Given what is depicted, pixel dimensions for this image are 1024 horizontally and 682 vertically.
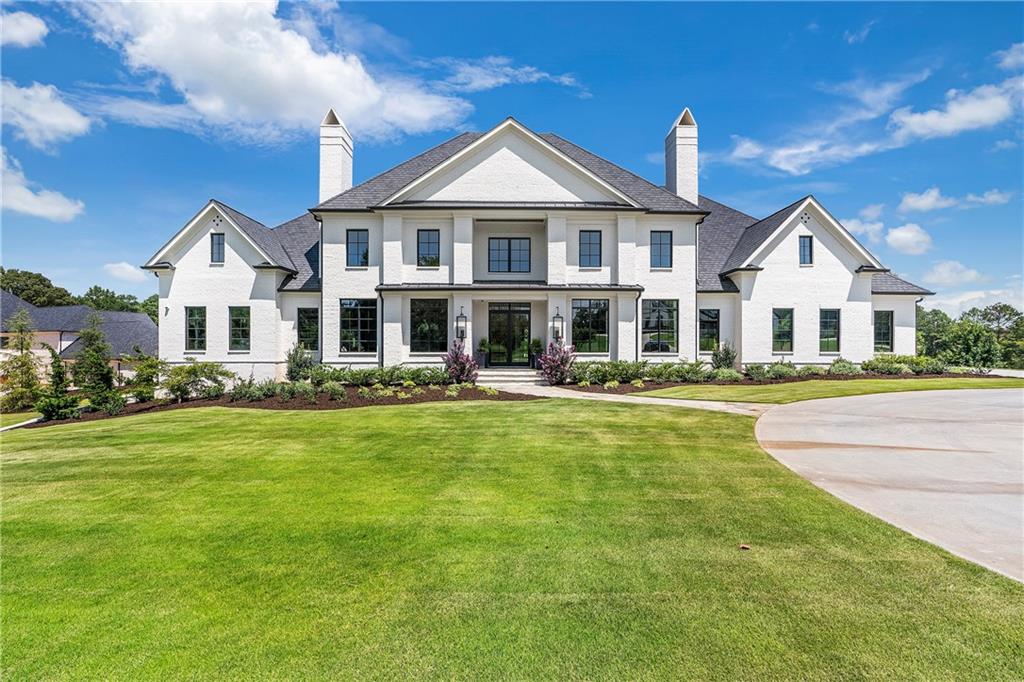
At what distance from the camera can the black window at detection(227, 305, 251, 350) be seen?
70.9 ft

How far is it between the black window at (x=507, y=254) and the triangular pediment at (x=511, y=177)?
196cm

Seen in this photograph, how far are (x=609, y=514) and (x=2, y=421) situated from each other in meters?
21.2

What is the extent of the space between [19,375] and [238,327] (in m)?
7.41

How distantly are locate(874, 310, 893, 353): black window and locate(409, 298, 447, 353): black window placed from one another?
21.4m

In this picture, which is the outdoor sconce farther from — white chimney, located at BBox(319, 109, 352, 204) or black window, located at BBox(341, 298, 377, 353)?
white chimney, located at BBox(319, 109, 352, 204)

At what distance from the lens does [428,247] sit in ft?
72.2

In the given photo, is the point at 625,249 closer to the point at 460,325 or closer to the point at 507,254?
the point at 507,254

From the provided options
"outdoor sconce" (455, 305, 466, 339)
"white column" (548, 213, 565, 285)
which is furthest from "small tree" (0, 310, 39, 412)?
"white column" (548, 213, 565, 285)

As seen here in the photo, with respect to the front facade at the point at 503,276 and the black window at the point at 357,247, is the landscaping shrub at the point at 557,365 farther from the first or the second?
the black window at the point at 357,247

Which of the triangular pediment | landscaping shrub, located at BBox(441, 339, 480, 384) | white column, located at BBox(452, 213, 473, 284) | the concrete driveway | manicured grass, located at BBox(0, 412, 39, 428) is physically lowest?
manicured grass, located at BBox(0, 412, 39, 428)

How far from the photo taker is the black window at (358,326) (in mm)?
21953

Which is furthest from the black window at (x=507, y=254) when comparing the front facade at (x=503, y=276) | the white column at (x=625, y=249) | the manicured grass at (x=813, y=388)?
the manicured grass at (x=813, y=388)

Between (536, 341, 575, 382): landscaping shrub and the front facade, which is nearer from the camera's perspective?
(536, 341, 575, 382): landscaping shrub

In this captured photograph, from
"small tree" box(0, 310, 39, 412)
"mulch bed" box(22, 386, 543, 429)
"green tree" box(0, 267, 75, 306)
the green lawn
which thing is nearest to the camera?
the green lawn
